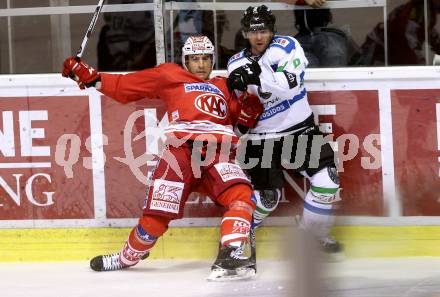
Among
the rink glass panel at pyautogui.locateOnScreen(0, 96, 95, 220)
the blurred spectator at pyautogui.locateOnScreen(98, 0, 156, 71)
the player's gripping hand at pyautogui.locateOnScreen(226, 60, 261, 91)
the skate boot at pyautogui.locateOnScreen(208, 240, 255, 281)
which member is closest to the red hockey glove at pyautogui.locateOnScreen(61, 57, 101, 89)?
the rink glass panel at pyautogui.locateOnScreen(0, 96, 95, 220)

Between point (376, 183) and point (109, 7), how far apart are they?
1490 millimetres

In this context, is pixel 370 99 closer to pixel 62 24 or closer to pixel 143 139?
pixel 143 139

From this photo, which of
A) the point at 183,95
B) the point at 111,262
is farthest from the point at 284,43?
the point at 111,262

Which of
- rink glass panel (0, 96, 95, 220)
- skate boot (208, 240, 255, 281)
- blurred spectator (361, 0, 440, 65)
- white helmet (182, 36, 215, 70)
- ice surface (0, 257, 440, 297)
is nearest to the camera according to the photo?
ice surface (0, 257, 440, 297)

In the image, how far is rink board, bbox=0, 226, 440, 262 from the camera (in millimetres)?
3898

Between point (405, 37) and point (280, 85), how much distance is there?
2.36 feet

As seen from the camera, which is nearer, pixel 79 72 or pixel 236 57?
pixel 79 72

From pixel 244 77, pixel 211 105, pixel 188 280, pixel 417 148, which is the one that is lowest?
pixel 188 280

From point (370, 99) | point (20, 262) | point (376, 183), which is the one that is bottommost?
point (20, 262)

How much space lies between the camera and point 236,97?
3.86 metres

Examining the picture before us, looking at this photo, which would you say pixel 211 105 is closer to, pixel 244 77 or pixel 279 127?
pixel 244 77

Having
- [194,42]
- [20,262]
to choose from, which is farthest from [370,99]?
[20,262]

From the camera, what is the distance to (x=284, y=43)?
3805mm

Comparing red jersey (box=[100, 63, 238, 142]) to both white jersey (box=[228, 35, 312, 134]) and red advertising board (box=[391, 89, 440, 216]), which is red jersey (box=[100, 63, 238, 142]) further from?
red advertising board (box=[391, 89, 440, 216])
